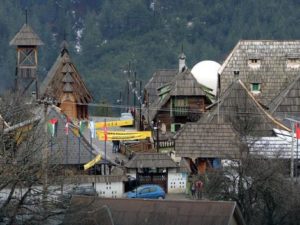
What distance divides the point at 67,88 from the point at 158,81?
6.48 m

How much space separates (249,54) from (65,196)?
3264cm

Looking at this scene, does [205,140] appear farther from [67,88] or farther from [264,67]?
[67,88]

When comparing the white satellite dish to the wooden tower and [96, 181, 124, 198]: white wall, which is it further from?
[96, 181, 124, 198]: white wall

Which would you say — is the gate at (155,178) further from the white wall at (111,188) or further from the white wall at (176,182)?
the white wall at (111,188)

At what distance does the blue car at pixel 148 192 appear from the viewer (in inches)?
2660

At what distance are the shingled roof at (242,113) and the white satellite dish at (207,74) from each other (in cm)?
1180

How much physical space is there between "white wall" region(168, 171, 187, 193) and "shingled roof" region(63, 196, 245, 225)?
1298 centimetres

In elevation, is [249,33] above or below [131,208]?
above

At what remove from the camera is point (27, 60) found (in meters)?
92.4

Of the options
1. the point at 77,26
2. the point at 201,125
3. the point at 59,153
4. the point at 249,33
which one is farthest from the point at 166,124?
the point at 77,26

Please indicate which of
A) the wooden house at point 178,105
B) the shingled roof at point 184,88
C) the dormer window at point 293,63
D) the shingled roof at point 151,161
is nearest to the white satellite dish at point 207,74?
the dormer window at point 293,63

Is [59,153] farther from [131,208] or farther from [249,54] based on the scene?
[249,54]

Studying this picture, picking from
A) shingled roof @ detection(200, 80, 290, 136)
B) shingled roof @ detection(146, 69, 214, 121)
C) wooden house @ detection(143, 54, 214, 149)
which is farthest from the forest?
shingled roof @ detection(200, 80, 290, 136)

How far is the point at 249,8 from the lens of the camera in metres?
172
